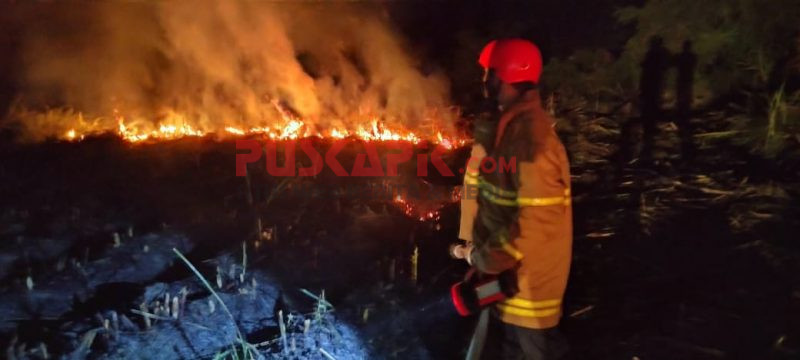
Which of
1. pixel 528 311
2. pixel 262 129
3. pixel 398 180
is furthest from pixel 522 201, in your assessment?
pixel 262 129

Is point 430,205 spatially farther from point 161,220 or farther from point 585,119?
point 585,119

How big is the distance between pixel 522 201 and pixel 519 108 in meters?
0.40

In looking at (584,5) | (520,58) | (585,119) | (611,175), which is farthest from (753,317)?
(584,5)

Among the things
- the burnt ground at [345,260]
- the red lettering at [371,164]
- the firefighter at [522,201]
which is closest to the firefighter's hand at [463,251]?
the firefighter at [522,201]

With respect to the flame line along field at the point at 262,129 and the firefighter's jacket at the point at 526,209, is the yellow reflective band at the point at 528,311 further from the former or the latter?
the flame line along field at the point at 262,129

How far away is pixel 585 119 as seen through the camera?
10141mm

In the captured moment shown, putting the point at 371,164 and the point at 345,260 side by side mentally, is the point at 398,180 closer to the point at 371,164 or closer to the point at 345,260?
the point at 371,164

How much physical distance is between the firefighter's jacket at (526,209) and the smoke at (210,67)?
6304 mm

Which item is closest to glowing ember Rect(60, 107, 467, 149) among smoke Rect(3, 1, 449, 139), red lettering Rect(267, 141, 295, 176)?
smoke Rect(3, 1, 449, 139)

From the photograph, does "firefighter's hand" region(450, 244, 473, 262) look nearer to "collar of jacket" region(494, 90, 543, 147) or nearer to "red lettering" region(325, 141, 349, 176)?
"collar of jacket" region(494, 90, 543, 147)

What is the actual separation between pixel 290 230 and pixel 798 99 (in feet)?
23.5

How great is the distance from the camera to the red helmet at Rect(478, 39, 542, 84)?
8.25 feet

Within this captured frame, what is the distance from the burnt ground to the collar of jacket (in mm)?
1807

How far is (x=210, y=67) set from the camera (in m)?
9.57
